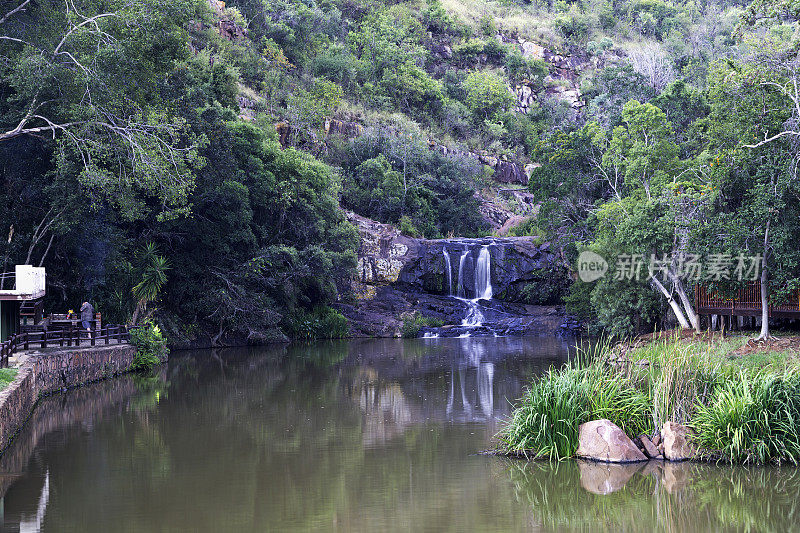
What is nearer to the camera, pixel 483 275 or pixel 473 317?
pixel 473 317

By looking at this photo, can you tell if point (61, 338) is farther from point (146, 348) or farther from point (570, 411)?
point (570, 411)

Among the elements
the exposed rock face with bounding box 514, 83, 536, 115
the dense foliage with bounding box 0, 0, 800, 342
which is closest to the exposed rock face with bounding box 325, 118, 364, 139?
the dense foliage with bounding box 0, 0, 800, 342

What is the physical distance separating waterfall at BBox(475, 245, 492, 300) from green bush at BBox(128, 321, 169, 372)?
17.3m

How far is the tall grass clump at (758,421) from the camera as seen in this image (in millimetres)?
10492

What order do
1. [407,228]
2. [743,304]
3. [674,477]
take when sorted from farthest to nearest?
[407,228] < [743,304] < [674,477]

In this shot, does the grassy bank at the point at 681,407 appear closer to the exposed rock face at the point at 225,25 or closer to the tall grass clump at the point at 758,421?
the tall grass clump at the point at 758,421

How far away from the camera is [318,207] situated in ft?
108

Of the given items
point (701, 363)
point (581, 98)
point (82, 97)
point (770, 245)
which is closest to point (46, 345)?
point (82, 97)

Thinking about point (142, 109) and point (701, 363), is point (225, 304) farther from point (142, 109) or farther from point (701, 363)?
point (701, 363)

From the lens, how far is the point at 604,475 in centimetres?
1048

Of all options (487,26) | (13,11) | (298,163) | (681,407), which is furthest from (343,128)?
(681,407)

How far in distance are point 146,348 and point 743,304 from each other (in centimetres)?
1737

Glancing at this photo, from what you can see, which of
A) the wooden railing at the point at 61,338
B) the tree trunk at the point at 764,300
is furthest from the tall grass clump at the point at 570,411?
the wooden railing at the point at 61,338

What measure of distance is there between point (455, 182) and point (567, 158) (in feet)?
52.0
